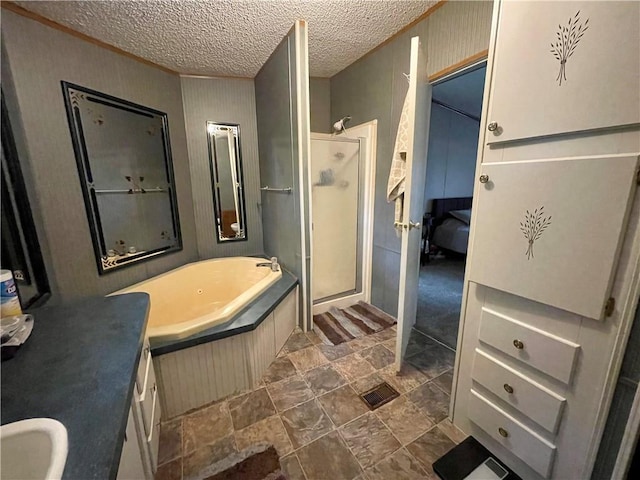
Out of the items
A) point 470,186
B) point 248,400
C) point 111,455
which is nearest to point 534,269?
point 111,455

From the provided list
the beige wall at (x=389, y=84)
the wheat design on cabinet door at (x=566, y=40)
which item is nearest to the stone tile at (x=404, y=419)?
the beige wall at (x=389, y=84)

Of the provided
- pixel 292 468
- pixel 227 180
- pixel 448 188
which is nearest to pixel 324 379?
pixel 292 468

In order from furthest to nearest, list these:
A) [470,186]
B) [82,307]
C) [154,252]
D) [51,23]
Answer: [470,186] < [154,252] < [51,23] < [82,307]

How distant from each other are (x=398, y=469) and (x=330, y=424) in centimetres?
37

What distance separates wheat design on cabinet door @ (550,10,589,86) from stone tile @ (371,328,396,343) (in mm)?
1844

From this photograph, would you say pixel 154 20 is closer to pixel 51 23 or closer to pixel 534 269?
pixel 51 23

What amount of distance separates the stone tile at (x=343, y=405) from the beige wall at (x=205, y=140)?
1.82m

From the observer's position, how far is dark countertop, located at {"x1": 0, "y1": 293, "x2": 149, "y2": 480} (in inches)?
22.0

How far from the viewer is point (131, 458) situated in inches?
30.4

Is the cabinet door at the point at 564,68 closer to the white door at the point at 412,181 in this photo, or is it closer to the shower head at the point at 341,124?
the white door at the point at 412,181

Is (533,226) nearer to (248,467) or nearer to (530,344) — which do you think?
(530,344)

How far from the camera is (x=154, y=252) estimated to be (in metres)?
2.24

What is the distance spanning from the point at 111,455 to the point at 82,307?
2.95ft

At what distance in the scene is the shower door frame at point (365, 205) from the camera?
2.32m
